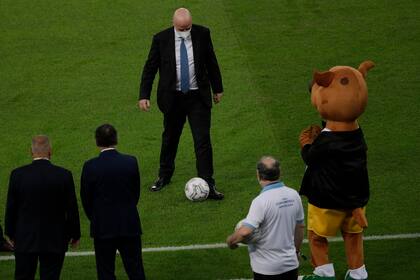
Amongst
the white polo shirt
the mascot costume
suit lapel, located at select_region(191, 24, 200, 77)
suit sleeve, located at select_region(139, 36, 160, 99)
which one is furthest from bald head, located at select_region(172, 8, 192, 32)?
the white polo shirt

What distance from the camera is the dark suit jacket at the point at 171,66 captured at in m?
14.5

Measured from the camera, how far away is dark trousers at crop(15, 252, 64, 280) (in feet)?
37.3

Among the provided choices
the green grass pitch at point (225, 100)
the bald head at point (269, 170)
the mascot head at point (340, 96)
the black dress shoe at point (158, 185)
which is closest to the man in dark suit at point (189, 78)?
the black dress shoe at point (158, 185)

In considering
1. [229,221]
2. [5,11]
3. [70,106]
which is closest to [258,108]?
[70,106]

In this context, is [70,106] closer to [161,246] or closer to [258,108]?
[258,108]

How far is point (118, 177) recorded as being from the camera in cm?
1133

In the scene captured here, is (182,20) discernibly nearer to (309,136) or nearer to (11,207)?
(309,136)

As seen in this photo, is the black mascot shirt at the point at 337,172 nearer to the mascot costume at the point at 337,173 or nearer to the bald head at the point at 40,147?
the mascot costume at the point at 337,173

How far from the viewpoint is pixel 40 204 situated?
36.8ft

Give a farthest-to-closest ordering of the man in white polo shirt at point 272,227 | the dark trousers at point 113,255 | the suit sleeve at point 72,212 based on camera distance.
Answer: the dark trousers at point 113,255 → the suit sleeve at point 72,212 → the man in white polo shirt at point 272,227

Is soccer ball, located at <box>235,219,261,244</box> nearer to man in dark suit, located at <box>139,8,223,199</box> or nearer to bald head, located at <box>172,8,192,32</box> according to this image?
man in dark suit, located at <box>139,8,223,199</box>

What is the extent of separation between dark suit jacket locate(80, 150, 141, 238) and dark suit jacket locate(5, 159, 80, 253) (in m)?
0.21

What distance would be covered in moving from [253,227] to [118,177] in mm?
1581

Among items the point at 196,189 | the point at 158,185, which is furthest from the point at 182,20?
the point at 158,185
